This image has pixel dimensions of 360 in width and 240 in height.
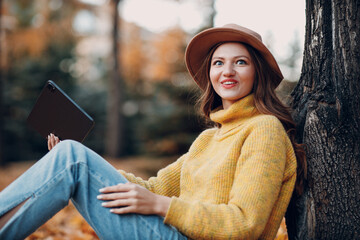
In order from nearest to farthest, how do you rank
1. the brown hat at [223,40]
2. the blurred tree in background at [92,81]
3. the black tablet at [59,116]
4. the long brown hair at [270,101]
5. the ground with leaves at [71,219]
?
1. the long brown hair at [270,101]
2. the brown hat at [223,40]
3. the black tablet at [59,116]
4. the ground with leaves at [71,219]
5. the blurred tree in background at [92,81]

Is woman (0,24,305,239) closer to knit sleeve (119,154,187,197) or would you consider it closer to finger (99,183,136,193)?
Result: finger (99,183,136,193)

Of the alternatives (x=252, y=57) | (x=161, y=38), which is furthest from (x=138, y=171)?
(x=252, y=57)

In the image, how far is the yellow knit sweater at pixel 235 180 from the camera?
162 cm

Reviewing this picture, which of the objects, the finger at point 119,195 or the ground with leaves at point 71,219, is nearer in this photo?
the finger at point 119,195

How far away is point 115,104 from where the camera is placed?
33.4 ft

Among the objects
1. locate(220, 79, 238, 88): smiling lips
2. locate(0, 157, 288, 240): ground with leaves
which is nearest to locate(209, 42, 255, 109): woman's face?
locate(220, 79, 238, 88): smiling lips

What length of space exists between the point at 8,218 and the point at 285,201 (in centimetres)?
128

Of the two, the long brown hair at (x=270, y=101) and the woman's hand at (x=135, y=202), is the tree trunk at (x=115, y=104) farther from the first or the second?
the woman's hand at (x=135, y=202)

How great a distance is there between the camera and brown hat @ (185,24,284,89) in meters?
2.05

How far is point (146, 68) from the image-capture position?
12625 mm

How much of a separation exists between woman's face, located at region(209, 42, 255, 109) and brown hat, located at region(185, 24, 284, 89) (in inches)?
2.5

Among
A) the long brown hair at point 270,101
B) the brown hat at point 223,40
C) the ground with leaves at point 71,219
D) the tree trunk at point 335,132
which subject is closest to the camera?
the tree trunk at point 335,132

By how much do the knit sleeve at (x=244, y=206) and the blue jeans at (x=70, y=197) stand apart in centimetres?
14

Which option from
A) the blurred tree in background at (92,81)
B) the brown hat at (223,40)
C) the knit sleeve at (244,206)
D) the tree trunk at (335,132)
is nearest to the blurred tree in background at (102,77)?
the blurred tree in background at (92,81)
